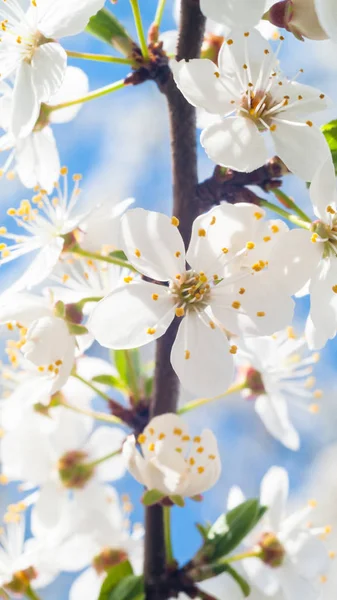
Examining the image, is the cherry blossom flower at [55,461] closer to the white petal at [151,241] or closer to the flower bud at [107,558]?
the flower bud at [107,558]

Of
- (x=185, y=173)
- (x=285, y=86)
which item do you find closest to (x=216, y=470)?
(x=185, y=173)

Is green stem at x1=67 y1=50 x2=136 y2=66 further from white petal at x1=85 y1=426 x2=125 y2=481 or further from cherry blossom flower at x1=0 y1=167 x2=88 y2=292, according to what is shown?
white petal at x1=85 y1=426 x2=125 y2=481

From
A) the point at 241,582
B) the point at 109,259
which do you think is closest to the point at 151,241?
the point at 109,259

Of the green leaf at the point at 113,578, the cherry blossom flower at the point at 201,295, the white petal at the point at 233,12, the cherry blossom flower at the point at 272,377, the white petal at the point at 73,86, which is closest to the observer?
the white petal at the point at 233,12

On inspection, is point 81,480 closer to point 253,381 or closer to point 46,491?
point 46,491

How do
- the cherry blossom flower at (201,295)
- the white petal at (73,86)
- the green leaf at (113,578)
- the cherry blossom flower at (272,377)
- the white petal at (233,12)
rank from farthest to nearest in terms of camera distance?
the cherry blossom flower at (272,377) < the white petal at (73,86) < the green leaf at (113,578) < the cherry blossom flower at (201,295) < the white petal at (233,12)

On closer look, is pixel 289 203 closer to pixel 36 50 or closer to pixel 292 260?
pixel 292 260

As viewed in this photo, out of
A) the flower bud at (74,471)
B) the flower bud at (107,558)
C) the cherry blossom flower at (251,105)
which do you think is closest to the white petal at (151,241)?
the cherry blossom flower at (251,105)
